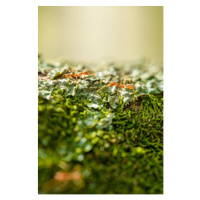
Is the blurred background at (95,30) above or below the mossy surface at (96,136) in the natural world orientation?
above

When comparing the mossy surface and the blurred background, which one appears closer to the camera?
the mossy surface

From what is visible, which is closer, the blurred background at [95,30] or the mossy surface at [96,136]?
the mossy surface at [96,136]

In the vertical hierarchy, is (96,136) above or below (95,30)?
below

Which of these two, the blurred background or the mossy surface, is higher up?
the blurred background
